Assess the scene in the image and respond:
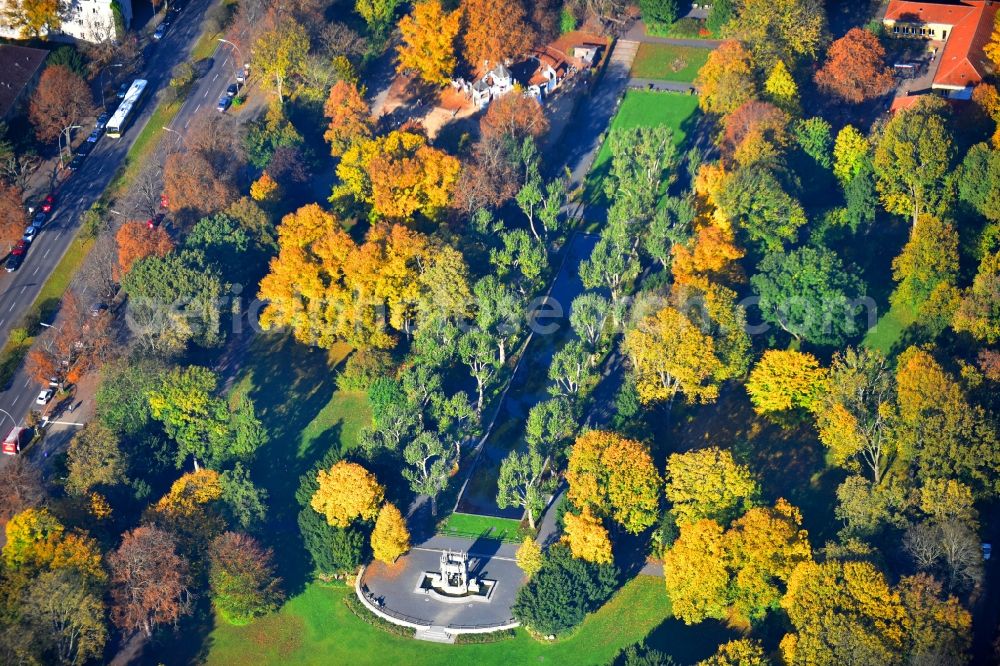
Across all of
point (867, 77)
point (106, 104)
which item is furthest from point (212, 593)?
point (867, 77)

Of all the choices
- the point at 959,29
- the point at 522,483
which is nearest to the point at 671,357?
the point at 522,483

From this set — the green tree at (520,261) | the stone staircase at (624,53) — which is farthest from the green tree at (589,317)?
the stone staircase at (624,53)

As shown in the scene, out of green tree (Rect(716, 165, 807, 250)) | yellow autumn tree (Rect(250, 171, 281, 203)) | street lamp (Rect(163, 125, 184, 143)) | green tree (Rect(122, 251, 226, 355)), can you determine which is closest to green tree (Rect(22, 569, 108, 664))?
green tree (Rect(122, 251, 226, 355))

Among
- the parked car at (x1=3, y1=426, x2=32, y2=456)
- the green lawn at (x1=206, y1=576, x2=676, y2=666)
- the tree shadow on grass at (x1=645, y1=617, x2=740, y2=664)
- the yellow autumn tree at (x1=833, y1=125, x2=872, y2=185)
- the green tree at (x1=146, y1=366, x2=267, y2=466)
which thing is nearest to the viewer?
Answer: the tree shadow on grass at (x1=645, y1=617, x2=740, y2=664)

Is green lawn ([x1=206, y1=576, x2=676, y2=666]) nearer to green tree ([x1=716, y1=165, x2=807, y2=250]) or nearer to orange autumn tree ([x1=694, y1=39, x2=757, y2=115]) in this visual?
green tree ([x1=716, y1=165, x2=807, y2=250])

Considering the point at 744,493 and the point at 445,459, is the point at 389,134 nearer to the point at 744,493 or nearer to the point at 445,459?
the point at 445,459

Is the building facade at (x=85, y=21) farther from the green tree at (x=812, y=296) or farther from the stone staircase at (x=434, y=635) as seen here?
the stone staircase at (x=434, y=635)
